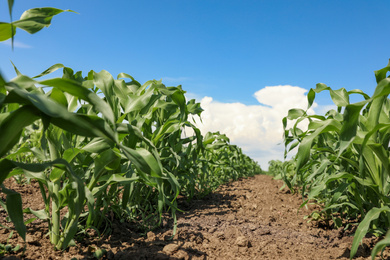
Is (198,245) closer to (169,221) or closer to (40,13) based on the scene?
(169,221)

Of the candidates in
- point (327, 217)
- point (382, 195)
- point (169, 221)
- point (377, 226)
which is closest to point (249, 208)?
point (327, 217)

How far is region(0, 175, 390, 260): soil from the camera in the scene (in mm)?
1849

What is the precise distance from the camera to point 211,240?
224 centimetres

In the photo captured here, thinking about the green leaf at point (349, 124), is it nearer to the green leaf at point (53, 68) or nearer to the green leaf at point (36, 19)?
the green leaf at point (36, 19)

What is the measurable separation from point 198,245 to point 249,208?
62.2 inches

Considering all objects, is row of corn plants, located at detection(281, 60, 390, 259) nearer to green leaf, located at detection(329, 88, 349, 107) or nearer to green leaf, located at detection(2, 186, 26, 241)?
green leaf, located at detection(329, 88, 349, 107)

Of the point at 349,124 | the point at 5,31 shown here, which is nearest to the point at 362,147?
the point at 349,124

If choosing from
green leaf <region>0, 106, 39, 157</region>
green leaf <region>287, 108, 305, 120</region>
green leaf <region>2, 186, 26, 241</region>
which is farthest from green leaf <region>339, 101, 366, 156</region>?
green leaf <region>2, 186, 26, 241</region>

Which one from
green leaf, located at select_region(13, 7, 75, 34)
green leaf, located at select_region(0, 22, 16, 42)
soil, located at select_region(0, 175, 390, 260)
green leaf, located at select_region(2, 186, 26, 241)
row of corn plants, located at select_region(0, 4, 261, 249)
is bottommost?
soil, located at select_region(0, 175, 390, 260)

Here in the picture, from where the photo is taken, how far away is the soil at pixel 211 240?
185cm

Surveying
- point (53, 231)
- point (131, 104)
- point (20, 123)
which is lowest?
point (53, 231)

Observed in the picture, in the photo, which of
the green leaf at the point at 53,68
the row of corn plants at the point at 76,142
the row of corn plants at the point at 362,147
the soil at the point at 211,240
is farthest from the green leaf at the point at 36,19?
the row of corn plants at the point at 362,147

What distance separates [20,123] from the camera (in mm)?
1116

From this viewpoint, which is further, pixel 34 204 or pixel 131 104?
pixel 34 204
